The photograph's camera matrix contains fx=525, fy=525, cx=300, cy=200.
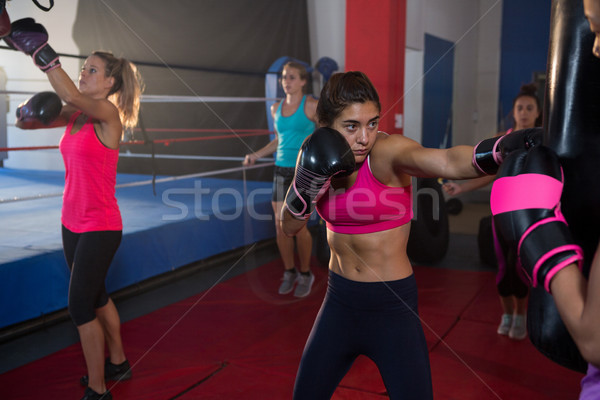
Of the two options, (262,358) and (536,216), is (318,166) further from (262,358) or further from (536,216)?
(262,358)

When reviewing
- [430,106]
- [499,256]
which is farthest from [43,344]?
[430,106]

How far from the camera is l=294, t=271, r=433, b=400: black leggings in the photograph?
129 centimetres

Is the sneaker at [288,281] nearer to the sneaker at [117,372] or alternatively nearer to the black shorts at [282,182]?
the black shorts at [282,182]

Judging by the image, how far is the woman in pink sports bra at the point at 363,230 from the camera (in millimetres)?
1277

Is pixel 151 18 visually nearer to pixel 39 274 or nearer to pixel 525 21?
pixel 39 274

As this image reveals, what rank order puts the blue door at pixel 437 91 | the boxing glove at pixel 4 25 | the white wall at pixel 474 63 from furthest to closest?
the white wall at pixel 474 63
the blue door at pixel 437 91
the boxing glove at pixel 4 25

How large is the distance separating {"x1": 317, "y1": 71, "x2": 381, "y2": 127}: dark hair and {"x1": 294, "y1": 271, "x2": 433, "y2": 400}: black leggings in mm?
458

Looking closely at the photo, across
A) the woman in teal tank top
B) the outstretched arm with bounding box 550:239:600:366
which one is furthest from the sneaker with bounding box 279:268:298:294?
the outstretched arm with bounding box 550:239:600:366

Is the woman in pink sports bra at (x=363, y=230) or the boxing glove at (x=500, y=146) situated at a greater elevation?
the boxing glove at (x=500, y=146)

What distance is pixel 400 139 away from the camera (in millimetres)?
1363

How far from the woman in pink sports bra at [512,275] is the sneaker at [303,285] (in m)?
1.14

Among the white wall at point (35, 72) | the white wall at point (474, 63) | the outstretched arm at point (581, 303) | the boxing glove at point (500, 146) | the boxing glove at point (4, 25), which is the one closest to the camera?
the outstretched arm at point (581, 303)

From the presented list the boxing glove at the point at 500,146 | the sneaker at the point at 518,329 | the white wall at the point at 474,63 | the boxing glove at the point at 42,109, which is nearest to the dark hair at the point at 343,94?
the boxing glove at the point at 500,146

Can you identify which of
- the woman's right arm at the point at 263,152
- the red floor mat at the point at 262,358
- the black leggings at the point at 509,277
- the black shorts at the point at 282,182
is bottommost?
the red floor mat at the point at 262,358
